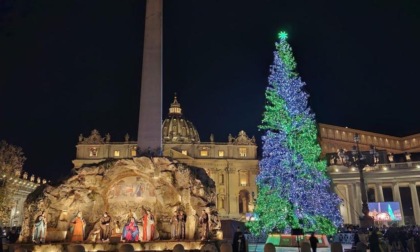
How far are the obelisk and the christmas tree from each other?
7.58 meters

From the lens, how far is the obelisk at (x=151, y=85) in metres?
22.8

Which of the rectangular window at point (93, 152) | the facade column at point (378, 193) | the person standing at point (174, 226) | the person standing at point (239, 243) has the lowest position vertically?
the person standing at point (239, 243)

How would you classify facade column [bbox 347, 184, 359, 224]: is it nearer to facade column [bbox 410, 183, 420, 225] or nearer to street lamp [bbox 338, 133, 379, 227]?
facade column [bbox 410, 183, 420, 225]

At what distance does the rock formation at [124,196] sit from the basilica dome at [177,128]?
70563 millimetres

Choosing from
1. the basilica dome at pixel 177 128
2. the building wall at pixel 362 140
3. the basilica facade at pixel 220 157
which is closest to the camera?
the building wall at pixel 362 140

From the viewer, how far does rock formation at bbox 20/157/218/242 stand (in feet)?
64.9

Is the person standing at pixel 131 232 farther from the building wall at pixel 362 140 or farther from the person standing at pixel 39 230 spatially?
the building wall at pixel 362 140

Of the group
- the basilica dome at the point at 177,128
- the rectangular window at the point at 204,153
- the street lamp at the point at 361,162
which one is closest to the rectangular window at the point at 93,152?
the basilica dome at the point at 177,128

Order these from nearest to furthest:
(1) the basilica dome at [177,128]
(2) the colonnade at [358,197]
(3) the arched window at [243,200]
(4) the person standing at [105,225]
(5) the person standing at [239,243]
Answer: (5) the person standing at [239,243]
(4) the person standing at [105,225]
(2) the colonnade at [358,197]
(3) the arched window at [243,200]
(1) the basilica dome at [177,128]

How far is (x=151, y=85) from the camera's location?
939 inches

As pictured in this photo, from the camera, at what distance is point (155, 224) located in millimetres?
20891

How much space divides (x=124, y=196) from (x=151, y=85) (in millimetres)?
7993

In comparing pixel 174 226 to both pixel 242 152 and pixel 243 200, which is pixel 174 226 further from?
pixel 242 152

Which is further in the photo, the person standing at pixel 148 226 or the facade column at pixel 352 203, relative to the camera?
the facade column at pixel 352 203
